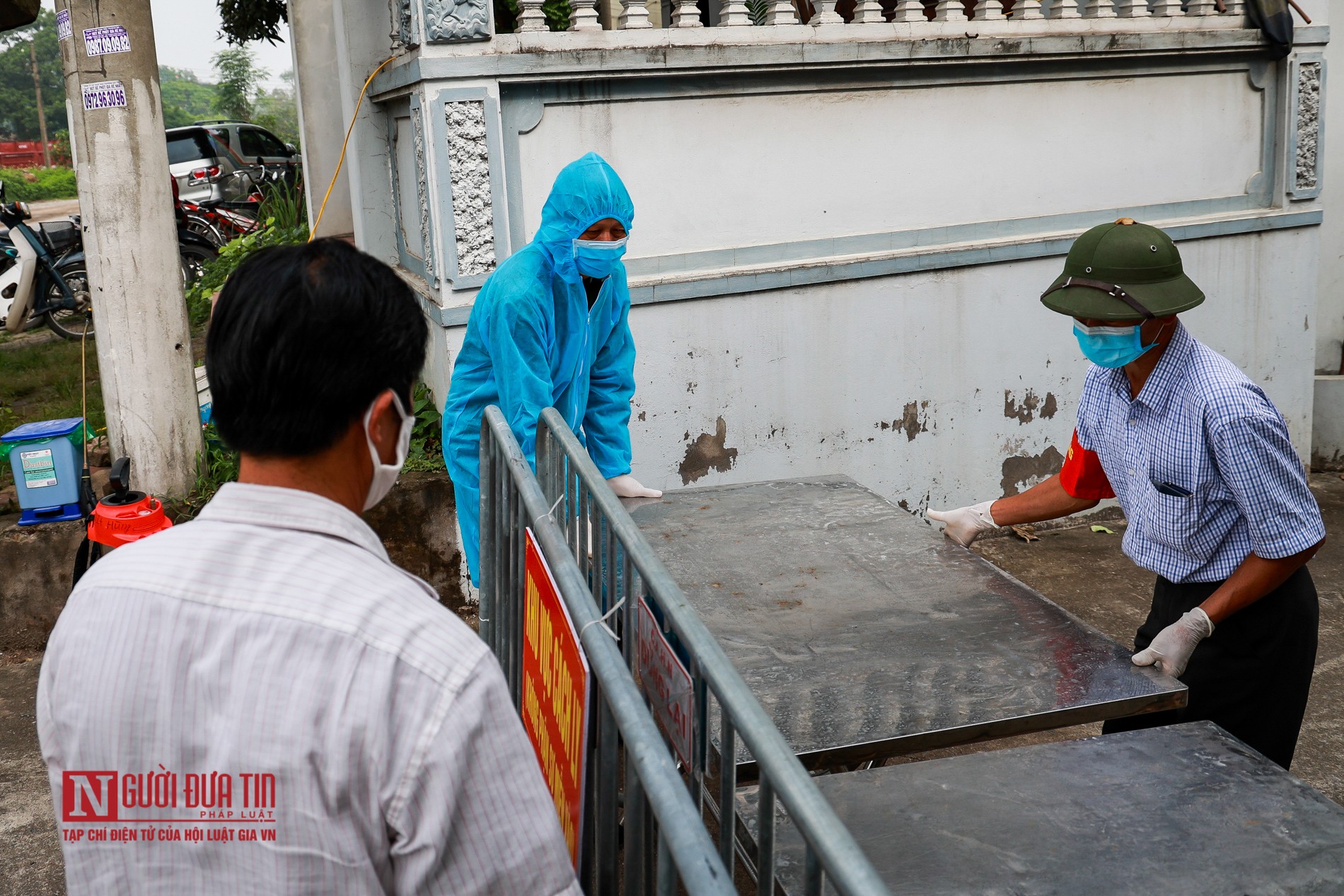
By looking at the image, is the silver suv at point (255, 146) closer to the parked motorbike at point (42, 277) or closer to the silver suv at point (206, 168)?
the silver suv at point (206, 168)

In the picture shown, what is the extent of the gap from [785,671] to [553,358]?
1376mm

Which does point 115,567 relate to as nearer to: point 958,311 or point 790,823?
point 790,823

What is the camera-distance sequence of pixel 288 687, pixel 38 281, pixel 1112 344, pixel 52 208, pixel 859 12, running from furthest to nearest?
pixel 52 208
pixel 38 281
pixel 859 12
pixel 1112 344
pixel 288 687

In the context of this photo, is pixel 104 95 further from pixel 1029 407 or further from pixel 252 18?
pixel 252 18

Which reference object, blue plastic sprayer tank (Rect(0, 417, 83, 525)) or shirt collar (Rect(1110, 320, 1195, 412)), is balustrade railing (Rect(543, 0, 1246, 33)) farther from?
shirt collar (Rect(1110, 320, 1195, 412))

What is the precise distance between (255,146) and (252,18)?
2074 millimetres

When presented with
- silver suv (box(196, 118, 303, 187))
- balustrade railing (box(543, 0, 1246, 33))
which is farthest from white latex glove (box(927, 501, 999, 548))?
silver suv (box(196, 118, 303, 187))

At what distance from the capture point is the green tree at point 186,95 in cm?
6075

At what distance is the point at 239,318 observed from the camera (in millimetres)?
1122

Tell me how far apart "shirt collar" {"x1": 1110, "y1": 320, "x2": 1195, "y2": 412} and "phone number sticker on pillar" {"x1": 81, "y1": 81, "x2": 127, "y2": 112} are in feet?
12.8

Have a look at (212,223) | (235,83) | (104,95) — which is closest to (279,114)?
(235,83)

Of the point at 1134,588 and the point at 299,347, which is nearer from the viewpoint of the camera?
the point at 299,347

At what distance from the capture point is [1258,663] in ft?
7.55

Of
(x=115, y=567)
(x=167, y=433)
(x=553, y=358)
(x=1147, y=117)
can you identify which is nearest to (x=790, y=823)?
(x=115, y=567)
